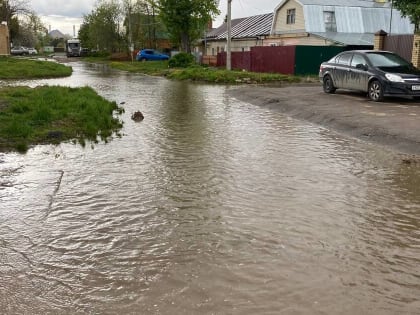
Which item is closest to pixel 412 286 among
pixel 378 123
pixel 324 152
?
pixel 324 152

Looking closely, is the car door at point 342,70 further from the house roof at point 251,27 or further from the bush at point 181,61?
the house roof at point 251,27

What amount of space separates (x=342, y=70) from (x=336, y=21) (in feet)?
72.4

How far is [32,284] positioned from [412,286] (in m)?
2.86

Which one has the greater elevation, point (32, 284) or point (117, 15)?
point (117, 15)

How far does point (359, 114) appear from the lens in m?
11.9

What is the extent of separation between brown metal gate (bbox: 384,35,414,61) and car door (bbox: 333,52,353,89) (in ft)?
Answer: 19.9

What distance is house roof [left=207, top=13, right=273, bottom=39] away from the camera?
44.1 m

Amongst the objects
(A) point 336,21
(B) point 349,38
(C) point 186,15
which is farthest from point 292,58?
(C) point 186,15

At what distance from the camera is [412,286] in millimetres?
3750

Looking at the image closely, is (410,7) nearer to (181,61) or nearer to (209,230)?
(209,230)

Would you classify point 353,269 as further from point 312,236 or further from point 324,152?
point 324,152

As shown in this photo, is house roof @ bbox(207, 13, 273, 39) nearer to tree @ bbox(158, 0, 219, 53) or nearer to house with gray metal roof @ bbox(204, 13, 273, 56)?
house with gray metal roof @ bbox(204, 13, 273, 56)

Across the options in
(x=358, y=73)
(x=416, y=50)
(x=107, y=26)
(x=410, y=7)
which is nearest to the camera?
(x=358, y=73)

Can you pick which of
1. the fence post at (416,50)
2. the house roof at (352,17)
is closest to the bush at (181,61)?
the house roof at (352,17)
